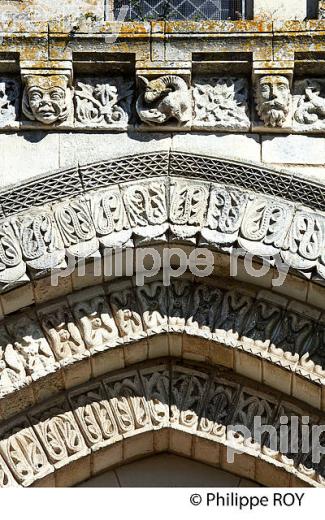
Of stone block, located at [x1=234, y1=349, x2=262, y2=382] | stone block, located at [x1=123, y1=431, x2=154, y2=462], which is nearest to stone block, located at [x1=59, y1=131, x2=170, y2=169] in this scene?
stone block, located at [x1=234, y1=349, x2=262, y2=382]

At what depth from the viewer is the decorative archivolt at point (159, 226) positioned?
12.6 meters

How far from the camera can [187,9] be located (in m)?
13.8

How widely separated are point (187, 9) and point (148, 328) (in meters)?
2.45

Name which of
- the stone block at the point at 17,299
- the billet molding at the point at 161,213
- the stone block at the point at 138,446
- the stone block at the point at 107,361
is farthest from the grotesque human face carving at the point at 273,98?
the stone block at the point at 138,446

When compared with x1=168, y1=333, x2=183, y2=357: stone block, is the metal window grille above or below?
above

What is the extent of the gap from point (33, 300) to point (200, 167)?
4.74 feet

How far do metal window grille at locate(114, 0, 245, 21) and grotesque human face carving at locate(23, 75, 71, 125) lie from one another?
1.05 m

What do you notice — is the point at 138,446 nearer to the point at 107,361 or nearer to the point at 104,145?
the point at 107,361

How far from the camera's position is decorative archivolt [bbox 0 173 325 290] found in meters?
12.6

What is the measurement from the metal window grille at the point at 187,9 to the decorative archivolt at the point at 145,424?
2.54 meters

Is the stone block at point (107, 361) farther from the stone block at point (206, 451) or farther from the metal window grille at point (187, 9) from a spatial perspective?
the metal window grille at point (187, 9)

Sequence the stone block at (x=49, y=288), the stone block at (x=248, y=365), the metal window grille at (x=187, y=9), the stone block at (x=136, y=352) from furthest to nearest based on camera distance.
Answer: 1. the metal window grille at (x=187, y=9)
2. the stone block at (x=136, y=352)
3. the stone block at (x=248, y=365)
4. the stone block at (x=49, y=288)

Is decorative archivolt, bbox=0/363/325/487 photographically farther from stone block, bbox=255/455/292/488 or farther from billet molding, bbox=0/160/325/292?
billet molding, bbox=0/160/325/292

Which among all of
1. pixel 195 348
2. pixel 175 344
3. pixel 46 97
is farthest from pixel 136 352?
pixel 46 97
